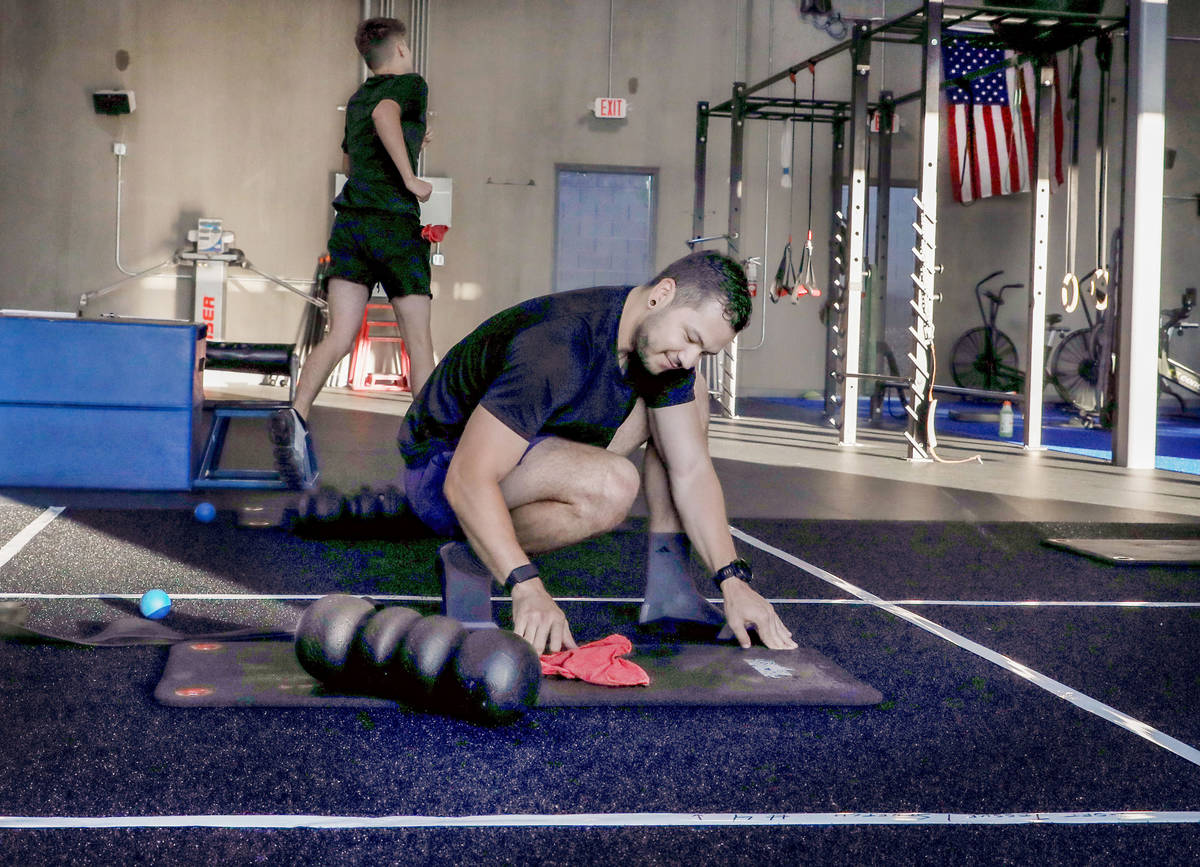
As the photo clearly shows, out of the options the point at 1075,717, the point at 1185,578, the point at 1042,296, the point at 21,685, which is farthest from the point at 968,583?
the point at 1042,296

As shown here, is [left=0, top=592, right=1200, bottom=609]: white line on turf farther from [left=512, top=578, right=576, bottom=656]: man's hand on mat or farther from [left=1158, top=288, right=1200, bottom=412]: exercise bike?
[left=1158, top=288, right=1200, bottom=412]: exercise bike

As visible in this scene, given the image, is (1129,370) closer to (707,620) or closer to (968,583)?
(968,583)

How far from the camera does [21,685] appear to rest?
1.80 metres

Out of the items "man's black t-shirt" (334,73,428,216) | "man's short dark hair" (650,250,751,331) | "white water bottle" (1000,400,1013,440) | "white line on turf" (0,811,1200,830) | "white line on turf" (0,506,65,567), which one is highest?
"man's black t-shirt" (334,73,428,216)

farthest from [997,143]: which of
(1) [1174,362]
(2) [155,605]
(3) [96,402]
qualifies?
(2) [155,605]

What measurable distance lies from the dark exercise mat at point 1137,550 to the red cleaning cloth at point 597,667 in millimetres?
1804

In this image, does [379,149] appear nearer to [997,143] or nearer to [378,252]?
[378,252]

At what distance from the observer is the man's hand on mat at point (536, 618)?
1.82 metres

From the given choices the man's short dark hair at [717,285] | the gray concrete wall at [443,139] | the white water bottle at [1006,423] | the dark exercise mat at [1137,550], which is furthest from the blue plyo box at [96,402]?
the gray concrete wall at [443,139]

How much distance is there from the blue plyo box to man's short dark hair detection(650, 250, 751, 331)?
8.02ft

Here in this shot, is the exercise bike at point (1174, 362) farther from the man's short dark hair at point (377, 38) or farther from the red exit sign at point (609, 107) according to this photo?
the man's short dark hair at point (377, 38)

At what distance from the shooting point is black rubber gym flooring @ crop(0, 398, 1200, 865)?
50.9 inches

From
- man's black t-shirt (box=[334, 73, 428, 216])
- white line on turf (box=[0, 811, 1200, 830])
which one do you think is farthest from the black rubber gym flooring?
man's black t-shirt (box=[334, 73, 428, 216])

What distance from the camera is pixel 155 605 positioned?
2.27 m
